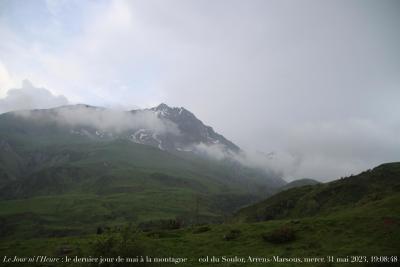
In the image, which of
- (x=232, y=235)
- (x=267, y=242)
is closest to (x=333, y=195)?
(x=232, y=235)

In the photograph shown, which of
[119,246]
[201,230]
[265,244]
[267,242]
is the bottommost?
[265,244]

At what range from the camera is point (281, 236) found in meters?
47.7

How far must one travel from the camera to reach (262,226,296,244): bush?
47344mm

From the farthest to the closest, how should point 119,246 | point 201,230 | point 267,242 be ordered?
point 201,230
point 267,242
point 119,246

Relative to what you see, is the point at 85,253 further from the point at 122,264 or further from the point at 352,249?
the point at 352,249

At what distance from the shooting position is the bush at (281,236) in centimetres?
4734

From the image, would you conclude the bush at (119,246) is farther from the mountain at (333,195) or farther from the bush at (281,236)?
the mountain at (333,195)

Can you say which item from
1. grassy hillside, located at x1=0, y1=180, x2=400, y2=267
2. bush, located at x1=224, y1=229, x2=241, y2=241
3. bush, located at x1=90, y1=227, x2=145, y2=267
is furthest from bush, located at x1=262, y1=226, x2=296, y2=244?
bush, located at x1=90, y1=227, x2=145, y2=267

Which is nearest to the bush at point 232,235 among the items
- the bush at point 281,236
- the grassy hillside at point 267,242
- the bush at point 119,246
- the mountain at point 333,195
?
the grassy hillside at point 267,242

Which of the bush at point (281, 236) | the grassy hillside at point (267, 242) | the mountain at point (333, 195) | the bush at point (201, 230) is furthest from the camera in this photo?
the mountain at point (333, 195)

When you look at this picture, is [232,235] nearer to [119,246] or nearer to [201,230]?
[201,230]

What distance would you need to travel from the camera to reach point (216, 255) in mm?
45531

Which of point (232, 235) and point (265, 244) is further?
point (232, 235)

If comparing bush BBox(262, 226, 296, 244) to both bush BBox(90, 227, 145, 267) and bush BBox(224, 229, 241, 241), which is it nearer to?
bush BBox(224, 229, 241, 241)
